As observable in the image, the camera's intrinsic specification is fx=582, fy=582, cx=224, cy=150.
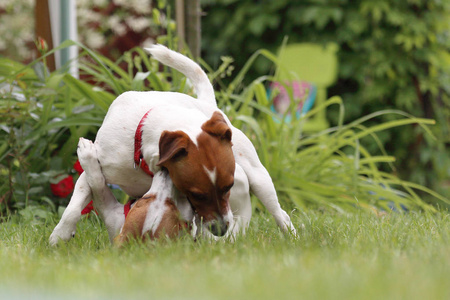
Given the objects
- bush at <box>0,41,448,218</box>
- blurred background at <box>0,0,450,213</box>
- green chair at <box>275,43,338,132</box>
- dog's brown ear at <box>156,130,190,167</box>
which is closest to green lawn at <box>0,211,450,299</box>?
dog's brown ear at <box>156,130,190,167</box>

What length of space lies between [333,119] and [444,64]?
1451 millimetres

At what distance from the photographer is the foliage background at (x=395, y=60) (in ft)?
22.5

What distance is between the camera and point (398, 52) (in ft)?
23.1

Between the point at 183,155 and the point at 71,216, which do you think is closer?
the point at 183,155

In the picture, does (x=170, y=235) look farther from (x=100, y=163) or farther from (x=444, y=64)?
(x=444, y=64)

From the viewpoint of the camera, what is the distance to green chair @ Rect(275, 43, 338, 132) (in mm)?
7250

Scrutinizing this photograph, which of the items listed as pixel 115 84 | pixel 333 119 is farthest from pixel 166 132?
pixel 333 119

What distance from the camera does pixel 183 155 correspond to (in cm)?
234

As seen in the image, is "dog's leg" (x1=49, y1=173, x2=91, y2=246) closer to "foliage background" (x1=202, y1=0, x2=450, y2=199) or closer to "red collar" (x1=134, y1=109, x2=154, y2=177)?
"red collar" (x1=134, y1=109, x2=154, y2=177)

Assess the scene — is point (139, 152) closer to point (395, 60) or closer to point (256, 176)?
point (256, 176)

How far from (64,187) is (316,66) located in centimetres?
444

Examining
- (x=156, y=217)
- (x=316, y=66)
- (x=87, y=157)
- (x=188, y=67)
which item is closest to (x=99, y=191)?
(x=87, y=157)

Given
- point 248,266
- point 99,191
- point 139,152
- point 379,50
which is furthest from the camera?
point 379,50

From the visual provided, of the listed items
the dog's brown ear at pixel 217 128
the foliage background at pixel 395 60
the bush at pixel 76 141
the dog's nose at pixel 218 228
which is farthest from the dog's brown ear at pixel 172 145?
the foliage background at pixel 395 60
